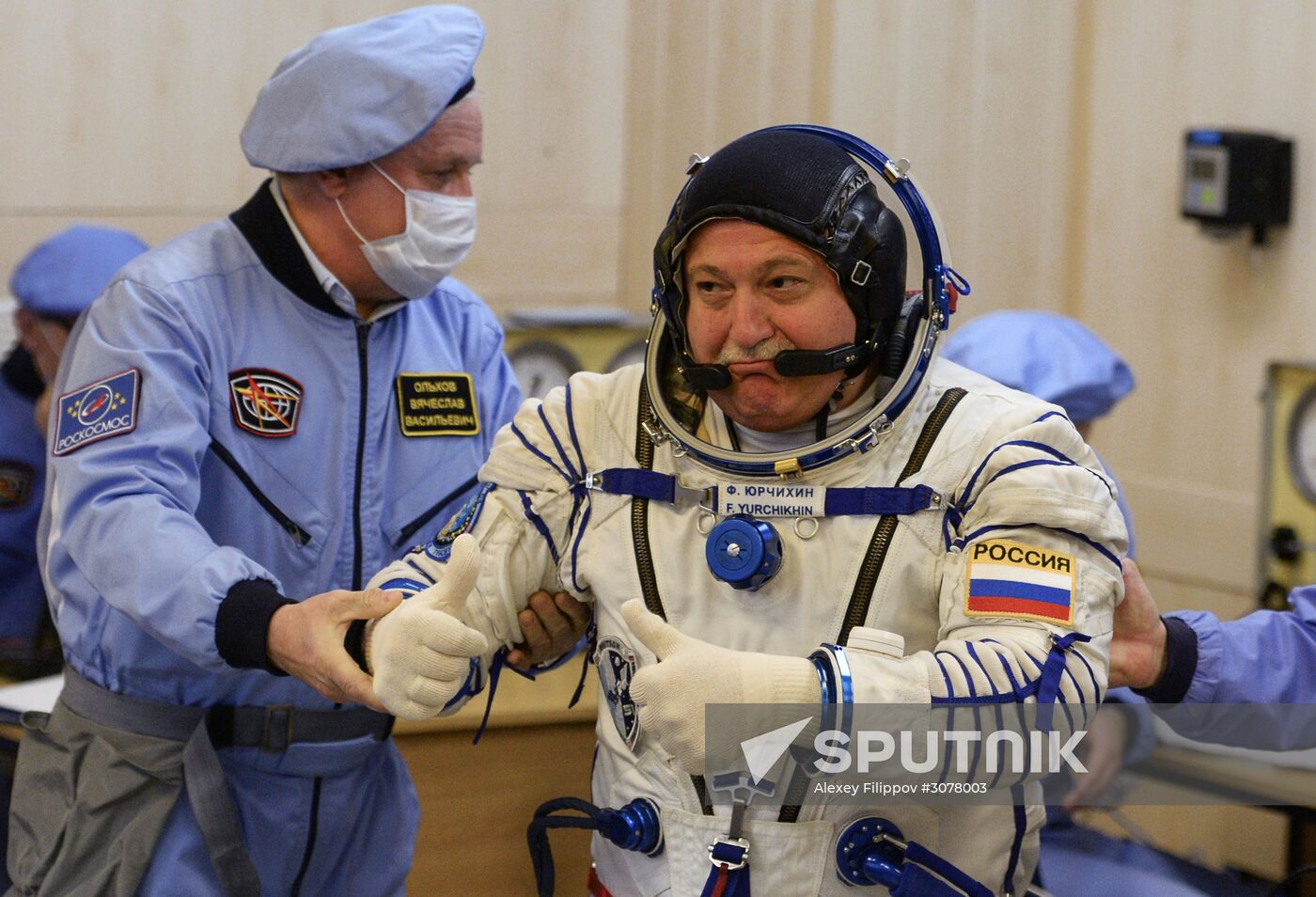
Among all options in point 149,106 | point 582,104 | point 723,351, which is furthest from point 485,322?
point 582,104

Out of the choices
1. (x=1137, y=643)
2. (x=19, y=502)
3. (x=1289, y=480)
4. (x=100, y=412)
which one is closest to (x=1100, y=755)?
(x=1289, y=480)

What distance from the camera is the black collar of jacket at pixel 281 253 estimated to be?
75.0 inches

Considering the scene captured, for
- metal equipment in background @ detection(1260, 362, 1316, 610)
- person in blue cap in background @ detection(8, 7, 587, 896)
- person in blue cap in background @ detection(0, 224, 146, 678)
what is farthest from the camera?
person in blue cap in background @ detection(0, 224, 146, 678)

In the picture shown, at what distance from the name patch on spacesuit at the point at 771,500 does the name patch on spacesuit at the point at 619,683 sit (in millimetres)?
161

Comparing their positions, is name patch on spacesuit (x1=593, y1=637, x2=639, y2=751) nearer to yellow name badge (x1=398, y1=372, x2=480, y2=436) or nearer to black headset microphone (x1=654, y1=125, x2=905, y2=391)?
black headset microphone (x1=654, y1=125, x2=905, y2=391)

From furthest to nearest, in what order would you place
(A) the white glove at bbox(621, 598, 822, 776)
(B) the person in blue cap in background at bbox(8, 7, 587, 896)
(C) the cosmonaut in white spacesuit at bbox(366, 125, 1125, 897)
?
(B) the person in blue cap in background at bbox(8, 7, 587, 896) < (C) the cosmonaut in white spacesuit at bbox(366, 125, 1125, 897) < (A) the white glove at bbox(621, 598, 822, 776)

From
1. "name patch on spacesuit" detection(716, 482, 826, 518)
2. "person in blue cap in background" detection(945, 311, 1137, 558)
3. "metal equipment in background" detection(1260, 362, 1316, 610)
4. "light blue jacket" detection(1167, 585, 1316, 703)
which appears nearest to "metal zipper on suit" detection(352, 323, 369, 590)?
"name patch on spacesuit" detection(716, 482, 826, 518)

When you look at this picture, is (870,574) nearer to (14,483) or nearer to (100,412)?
(100,412)

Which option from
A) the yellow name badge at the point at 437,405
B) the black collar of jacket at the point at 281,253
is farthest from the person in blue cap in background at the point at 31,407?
the yellow name badge at the point at 437,405

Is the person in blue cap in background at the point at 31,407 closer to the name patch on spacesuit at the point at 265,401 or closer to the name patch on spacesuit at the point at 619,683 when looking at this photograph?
the name patch on spacesuit at the point at 265,401

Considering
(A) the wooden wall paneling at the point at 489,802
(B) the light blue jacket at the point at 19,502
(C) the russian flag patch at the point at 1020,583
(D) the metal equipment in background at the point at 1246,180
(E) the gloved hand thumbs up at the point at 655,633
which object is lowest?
(A) the wooden wall paneling at the point at 489,802

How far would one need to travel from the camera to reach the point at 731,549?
130cm

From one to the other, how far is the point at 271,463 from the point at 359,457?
110mm

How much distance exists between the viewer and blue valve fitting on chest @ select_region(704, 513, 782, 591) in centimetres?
130
